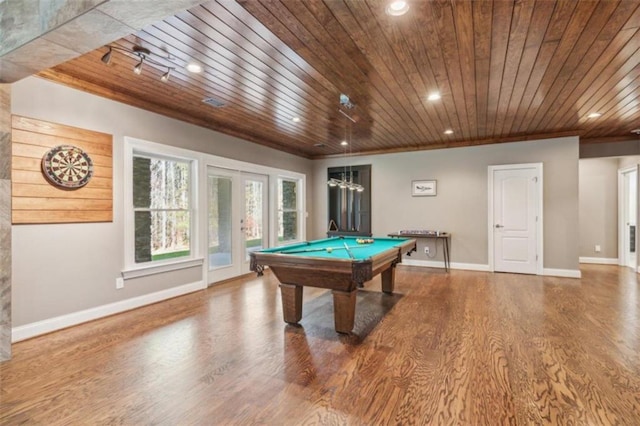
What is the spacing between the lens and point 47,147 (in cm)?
314

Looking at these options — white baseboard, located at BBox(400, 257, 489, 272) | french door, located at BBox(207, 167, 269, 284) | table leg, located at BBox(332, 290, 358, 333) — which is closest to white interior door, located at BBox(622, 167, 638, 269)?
white baseboard, located at BBox(400, 257, 489, 272)

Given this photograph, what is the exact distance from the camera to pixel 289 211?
7.19 metres

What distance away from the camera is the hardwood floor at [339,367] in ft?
6.25

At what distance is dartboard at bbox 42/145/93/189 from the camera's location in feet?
10.3

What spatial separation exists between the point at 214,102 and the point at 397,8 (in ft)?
8.82


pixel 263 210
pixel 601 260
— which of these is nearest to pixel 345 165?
pixel 263 210

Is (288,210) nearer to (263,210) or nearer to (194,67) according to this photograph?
(263,210)

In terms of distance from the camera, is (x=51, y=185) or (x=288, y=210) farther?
(x=288, y=210)

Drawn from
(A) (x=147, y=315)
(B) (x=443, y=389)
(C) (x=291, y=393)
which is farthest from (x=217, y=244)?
(B) (x=443, y=389)

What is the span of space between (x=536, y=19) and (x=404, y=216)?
4.90 meters

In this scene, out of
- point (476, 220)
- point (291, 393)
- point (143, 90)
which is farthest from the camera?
point (476, 220)

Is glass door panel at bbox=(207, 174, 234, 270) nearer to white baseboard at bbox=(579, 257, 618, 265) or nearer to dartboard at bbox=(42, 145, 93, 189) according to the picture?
dartboard at bbox=(42, 145, 93, 189)

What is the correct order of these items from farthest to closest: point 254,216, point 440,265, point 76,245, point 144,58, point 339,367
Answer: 1. point 440,265
2. point 254,216
3. point 76,245
4. point 144,58
5. point 339,367

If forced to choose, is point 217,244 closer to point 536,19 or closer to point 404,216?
point 404,216
